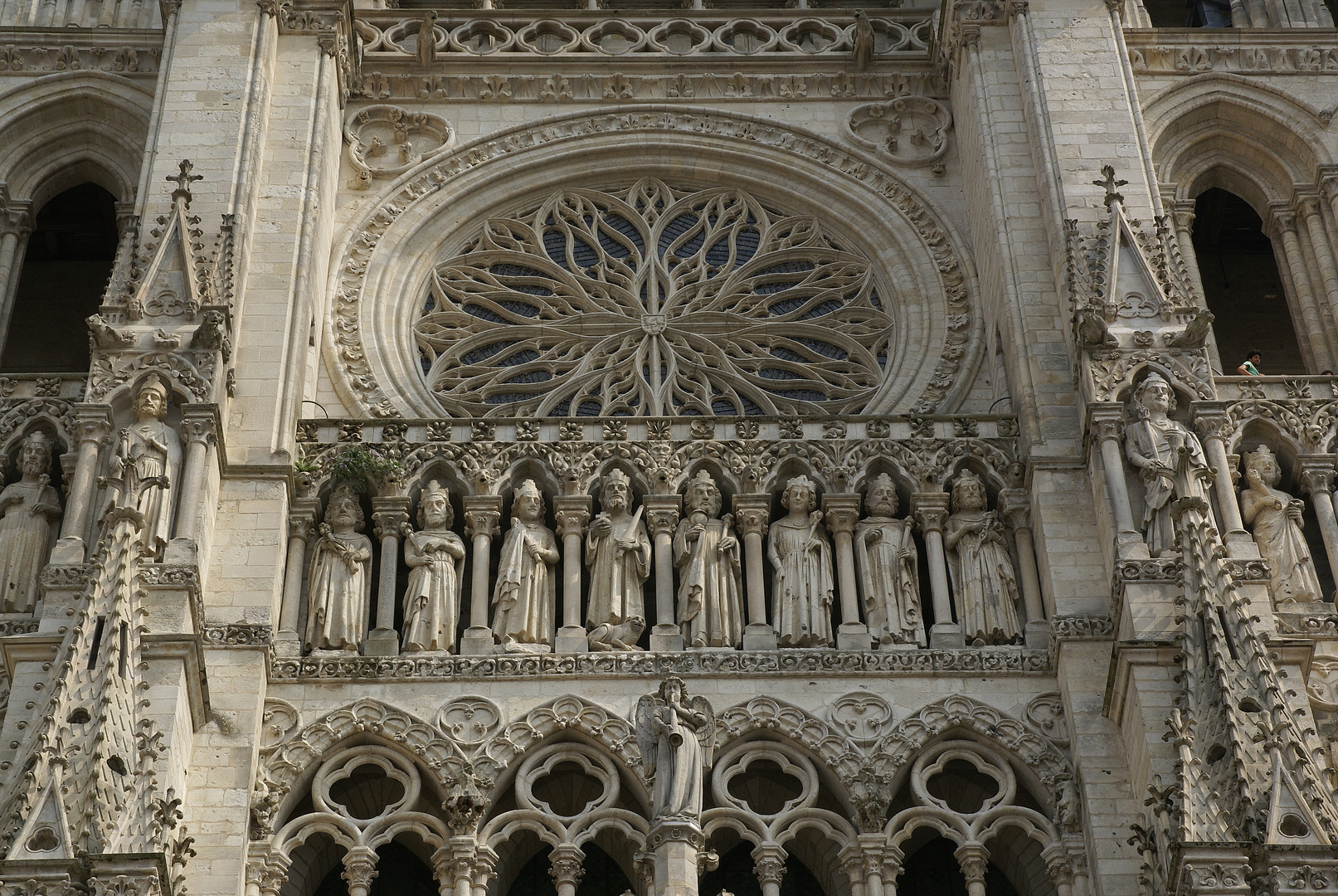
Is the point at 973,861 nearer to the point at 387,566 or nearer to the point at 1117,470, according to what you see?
the point at 1117,470

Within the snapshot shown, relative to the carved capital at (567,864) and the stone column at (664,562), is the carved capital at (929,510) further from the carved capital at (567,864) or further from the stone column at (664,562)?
the carved capital at (567,864)

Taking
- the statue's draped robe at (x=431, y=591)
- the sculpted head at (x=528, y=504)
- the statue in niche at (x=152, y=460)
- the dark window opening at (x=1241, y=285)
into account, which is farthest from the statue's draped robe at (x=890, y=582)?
the dark window opening at (x=1241, y=285)

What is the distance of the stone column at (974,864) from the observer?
1723 centimetres

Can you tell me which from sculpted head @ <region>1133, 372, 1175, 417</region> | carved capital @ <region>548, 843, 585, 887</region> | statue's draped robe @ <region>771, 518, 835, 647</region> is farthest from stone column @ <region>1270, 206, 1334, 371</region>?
carved capital @ <region>548, 843, 585, 887</region>

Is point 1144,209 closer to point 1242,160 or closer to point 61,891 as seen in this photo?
point 1242,160

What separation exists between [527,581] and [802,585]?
2.17 m

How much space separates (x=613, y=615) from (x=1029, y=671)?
10.6 ft

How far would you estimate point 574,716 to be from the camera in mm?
18172

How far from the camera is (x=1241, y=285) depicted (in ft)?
80.9

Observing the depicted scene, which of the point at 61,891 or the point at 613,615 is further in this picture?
the point at 613,615

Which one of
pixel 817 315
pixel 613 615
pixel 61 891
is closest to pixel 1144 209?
pixel 817 315

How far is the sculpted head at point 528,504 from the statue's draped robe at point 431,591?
54 cm

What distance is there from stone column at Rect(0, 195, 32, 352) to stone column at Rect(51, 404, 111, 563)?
3565 millimetres

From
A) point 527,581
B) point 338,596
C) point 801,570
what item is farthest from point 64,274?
point 801,570
